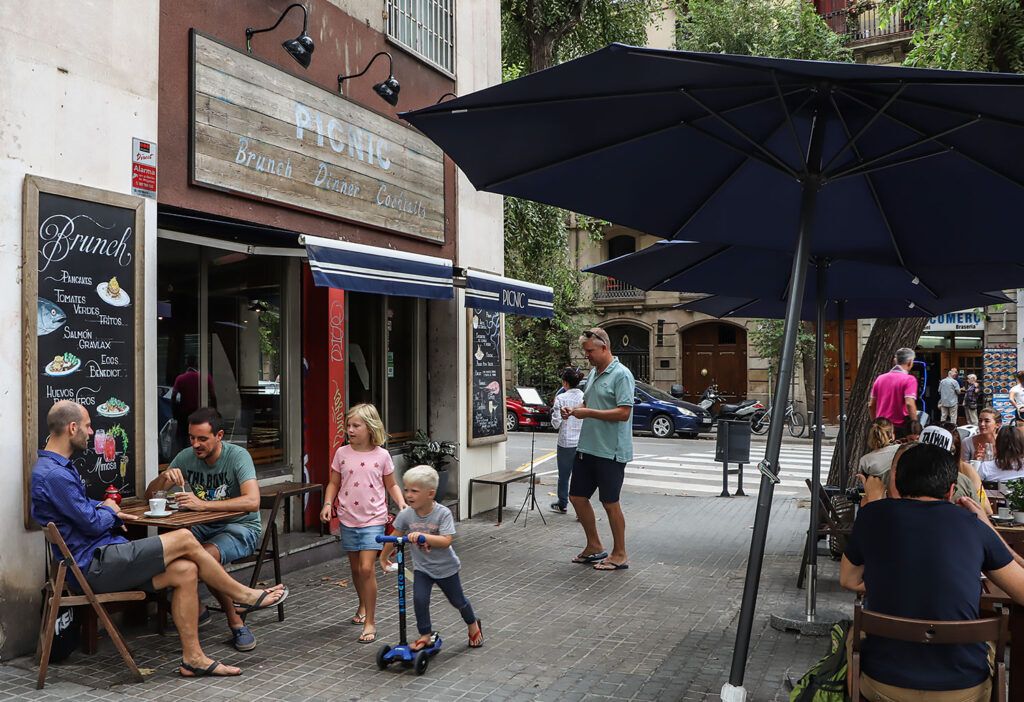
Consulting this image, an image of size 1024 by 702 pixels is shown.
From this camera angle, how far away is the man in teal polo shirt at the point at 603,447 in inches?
297

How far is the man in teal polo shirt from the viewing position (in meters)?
7.55

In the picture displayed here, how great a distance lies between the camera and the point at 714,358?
3083 cm

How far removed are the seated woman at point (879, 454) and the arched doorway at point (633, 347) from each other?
25.5 meters

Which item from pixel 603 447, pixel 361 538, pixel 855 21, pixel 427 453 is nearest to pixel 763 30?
pixel 855 21

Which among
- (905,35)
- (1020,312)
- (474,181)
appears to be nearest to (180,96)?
(474,181)

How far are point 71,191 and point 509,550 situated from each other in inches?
198

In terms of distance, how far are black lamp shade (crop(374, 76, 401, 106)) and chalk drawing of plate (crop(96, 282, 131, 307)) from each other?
3769 mm

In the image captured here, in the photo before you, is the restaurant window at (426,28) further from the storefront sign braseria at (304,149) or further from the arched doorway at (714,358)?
the arched doorway at (714,358)

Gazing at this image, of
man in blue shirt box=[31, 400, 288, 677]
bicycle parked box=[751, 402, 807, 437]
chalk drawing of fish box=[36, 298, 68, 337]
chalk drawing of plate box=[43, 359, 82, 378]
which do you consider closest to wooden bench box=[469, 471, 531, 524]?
man in blue shirt box=[31, 400, 288, 677]

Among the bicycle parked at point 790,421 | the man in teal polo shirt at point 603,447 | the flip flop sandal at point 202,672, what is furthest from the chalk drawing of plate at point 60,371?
the bicycle parked at point 790,421

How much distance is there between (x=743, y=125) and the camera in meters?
4.61

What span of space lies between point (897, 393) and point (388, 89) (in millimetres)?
6470

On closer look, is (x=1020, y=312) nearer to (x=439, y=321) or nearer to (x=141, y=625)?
(x=439, y=321)

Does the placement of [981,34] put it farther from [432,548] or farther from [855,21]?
[855,21]
